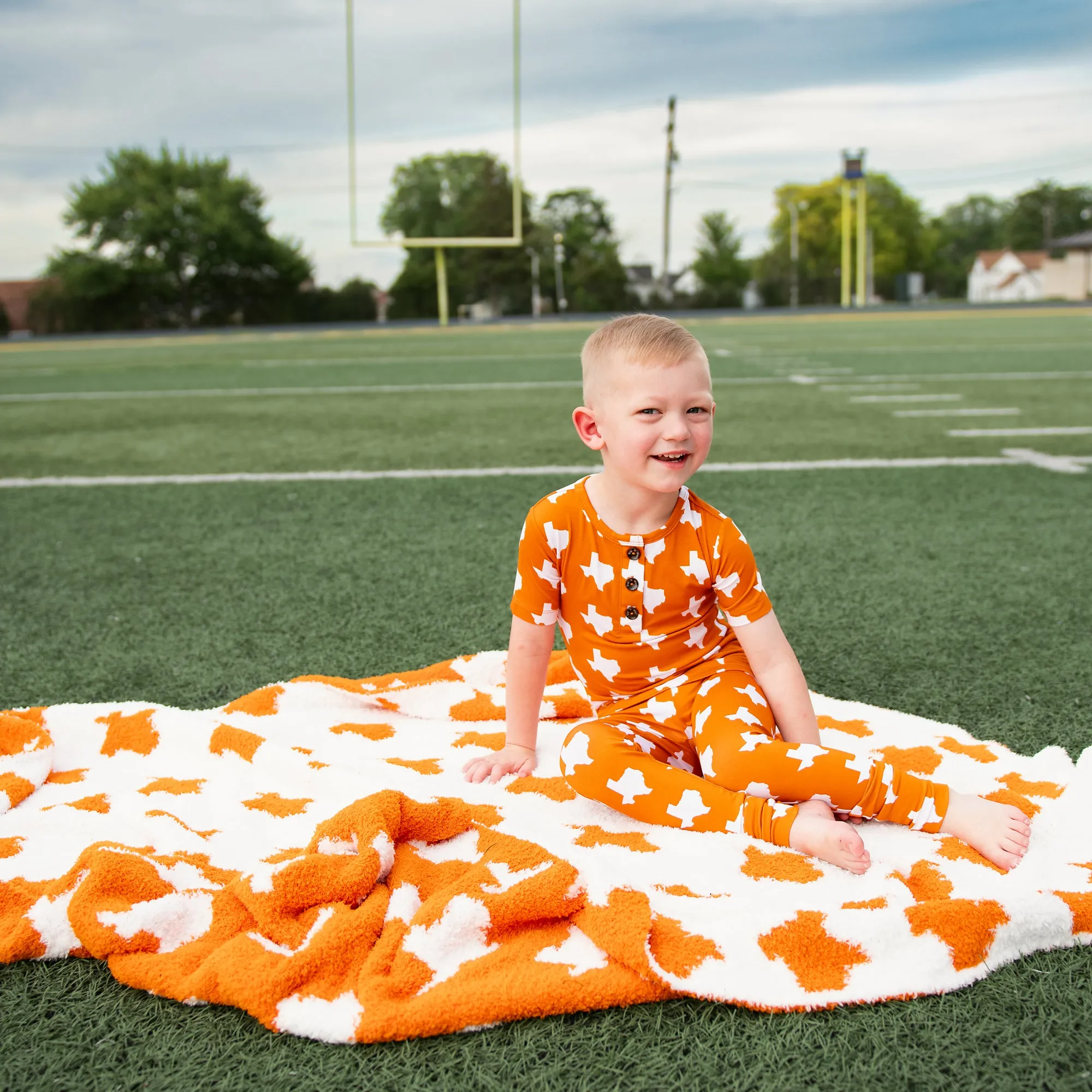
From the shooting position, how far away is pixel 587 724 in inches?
70.2

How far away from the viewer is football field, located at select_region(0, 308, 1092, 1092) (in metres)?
1.15

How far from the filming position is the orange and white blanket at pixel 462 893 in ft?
4.11

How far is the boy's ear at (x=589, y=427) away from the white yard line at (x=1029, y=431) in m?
4.44

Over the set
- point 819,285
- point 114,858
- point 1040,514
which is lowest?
point 114,858

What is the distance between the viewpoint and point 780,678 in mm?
1781

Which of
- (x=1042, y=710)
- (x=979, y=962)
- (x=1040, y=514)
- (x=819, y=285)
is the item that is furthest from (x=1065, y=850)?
(x=819, y=285)

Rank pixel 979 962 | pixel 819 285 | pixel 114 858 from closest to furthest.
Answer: pixel 979 962 → pixel 114 858 → pixel 819 285

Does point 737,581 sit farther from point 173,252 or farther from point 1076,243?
point 1076,243

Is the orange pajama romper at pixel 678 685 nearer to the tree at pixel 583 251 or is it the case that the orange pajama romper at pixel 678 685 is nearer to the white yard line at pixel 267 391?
the white yard line at pixel 267 391

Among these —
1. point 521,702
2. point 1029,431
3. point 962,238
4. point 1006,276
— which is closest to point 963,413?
point 1029,431

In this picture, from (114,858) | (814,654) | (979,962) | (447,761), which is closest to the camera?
(979,962)

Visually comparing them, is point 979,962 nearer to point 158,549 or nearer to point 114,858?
point 114,858

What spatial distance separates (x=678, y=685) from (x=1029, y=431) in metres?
4.74

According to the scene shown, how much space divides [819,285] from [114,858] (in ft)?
152
